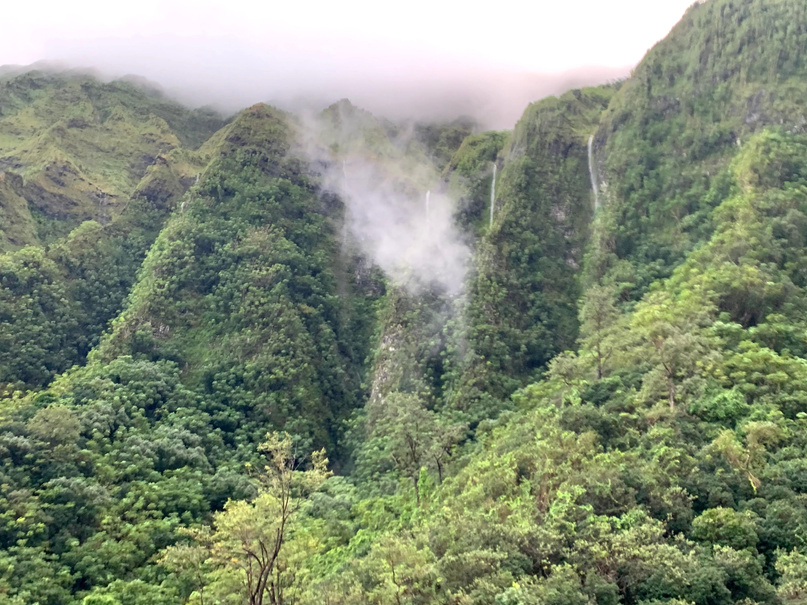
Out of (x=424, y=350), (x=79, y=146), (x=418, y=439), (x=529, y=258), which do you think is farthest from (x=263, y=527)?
(x=79, y=146)

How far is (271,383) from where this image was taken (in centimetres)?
4922

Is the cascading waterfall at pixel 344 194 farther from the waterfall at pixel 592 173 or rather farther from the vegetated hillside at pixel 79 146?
the waterfall at pixel 592 173

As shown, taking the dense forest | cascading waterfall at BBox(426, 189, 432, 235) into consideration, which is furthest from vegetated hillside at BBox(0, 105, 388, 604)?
cascading waterfall at BBox(426, 189, 432, 235)

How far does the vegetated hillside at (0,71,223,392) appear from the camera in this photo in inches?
2021

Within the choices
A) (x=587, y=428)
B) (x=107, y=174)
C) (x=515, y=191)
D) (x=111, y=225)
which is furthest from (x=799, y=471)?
(x=107, y=174)

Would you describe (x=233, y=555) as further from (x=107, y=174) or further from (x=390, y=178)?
(x=107, y=174)

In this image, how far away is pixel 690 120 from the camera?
181 ft

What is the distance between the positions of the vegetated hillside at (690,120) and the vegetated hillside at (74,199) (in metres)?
46.6

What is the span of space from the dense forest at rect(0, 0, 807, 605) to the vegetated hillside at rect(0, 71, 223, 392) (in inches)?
14.5

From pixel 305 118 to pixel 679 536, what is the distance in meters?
72.6

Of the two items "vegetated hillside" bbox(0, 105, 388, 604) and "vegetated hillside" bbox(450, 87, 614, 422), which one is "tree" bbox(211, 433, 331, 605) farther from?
"vegetated hillside" bbox(450, 87, 614, 422)

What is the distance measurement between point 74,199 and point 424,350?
4795 centimetres

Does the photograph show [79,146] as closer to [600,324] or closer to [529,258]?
[529,258]

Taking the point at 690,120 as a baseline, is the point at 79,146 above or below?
below
